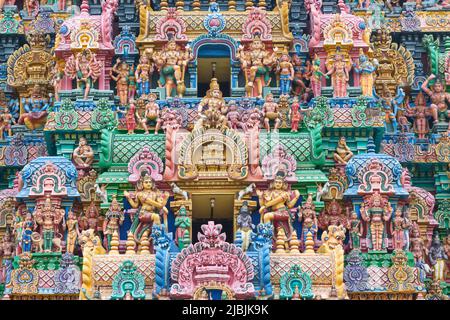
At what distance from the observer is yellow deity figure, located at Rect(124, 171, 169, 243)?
41406mm

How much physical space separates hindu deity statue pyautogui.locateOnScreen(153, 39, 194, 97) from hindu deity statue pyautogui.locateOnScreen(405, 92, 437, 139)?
5.99 metres

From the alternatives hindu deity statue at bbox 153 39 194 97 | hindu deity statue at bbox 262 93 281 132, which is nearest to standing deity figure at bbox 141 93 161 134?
hindu deity statue at bbox 153 39 194 97

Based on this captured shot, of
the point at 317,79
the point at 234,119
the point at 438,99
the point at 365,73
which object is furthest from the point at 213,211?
the point at 438,99

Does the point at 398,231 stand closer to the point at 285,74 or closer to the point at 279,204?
the point at 279,204

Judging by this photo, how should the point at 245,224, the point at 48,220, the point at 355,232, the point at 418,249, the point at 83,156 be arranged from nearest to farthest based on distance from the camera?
the point at 245,224, the point at 48,220, the point at 355,232, the point at 418,249, the point at 83,156

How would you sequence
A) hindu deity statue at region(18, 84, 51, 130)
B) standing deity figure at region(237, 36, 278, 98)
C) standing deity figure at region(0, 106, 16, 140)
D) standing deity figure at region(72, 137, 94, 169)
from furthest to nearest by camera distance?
standing deity figure at region(0, 106, 16, 140)
hindu deity statue at region(18, 84, 51, 130)
standing deity figure at region(237, 36, 278, 98)
standing deity figure at region(72, 137, 94, 169)

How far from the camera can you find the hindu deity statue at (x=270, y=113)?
43.7m

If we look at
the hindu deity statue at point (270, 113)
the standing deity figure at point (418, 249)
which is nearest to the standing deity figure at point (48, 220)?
the hindu deity statue at point (270, 113)

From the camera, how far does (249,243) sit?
40.1 metres

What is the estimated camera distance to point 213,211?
43.5 m

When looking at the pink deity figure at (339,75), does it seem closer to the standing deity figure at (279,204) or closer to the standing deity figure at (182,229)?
the standing deity figure at (279,204)

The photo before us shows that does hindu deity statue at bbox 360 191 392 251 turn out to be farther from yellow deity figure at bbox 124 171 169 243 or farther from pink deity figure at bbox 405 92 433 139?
pink deity figure at bbox 405 92 433 139

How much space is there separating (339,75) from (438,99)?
337cm
